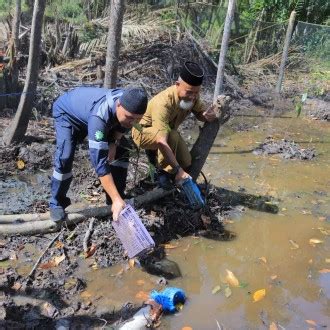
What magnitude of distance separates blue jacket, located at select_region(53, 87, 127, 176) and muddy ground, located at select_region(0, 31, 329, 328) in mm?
784

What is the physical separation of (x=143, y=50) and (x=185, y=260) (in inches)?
291

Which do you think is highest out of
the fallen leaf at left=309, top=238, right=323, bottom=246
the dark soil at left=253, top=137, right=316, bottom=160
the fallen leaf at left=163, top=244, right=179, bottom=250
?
the fallen leaf at left=309, top=238, right=323, bottom=246

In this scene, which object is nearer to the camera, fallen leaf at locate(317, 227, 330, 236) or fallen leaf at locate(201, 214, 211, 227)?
fallen leaf at locate(201, 214, 211, 227)

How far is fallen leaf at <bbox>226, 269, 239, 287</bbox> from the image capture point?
393 cm

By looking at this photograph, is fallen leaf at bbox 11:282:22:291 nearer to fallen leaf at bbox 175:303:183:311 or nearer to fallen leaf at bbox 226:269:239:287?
fallen leaf at bbox 175:303:183:311

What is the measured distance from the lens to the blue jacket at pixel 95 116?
11.6 feet

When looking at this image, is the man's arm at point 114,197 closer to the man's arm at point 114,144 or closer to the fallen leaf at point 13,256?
the man's arm at point 114,144

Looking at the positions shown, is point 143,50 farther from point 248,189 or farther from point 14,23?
point 248,189

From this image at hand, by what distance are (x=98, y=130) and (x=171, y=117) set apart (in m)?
1.34

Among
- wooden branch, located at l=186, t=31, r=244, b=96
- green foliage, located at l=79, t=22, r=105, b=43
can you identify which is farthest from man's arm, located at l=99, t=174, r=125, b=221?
wooden branch, located at l=186, t=31, r=244, b=96

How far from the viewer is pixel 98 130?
3527mm

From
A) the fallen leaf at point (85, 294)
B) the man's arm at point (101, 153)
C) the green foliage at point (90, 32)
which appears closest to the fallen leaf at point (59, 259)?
the fallen leaf at point (85, 294)

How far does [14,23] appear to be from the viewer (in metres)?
8.65

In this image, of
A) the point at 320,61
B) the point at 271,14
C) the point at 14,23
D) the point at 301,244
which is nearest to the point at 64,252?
the point at 301,244
